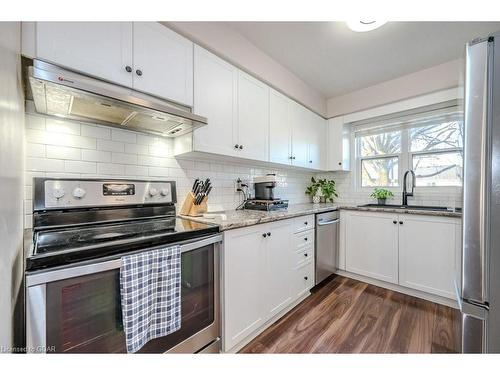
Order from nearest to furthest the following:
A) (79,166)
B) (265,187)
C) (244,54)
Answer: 1. (79,166)
2. (244,54)
3. (265,187)

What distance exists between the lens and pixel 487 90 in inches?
32.0

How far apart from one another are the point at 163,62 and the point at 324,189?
8.48 ft

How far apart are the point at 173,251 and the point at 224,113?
46.2 inches

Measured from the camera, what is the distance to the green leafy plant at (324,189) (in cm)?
314

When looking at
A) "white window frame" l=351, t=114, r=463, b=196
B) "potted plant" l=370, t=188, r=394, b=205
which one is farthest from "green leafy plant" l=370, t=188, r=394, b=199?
"white window frame" l=351, t=114, r=463, b=196

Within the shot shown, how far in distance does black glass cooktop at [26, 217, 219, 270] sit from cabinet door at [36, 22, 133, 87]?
2.68ft

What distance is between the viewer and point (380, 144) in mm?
2947

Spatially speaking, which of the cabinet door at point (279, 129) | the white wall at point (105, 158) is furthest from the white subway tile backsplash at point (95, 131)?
the cabinet door at point (279, 129)

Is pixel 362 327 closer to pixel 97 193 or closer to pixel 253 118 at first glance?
pixel 253 118

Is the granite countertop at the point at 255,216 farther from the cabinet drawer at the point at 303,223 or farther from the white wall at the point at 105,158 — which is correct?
the white wall at the point at 105,158

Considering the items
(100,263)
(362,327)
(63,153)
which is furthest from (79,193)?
(362,327)

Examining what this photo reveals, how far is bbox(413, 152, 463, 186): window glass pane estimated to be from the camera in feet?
7.86

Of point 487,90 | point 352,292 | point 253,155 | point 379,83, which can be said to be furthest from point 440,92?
point 352,292

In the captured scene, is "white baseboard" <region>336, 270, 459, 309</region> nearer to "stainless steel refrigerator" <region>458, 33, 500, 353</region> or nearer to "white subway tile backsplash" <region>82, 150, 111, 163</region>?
"stainless steel refrigerator" <region>458, 33, 500, 353</region>
